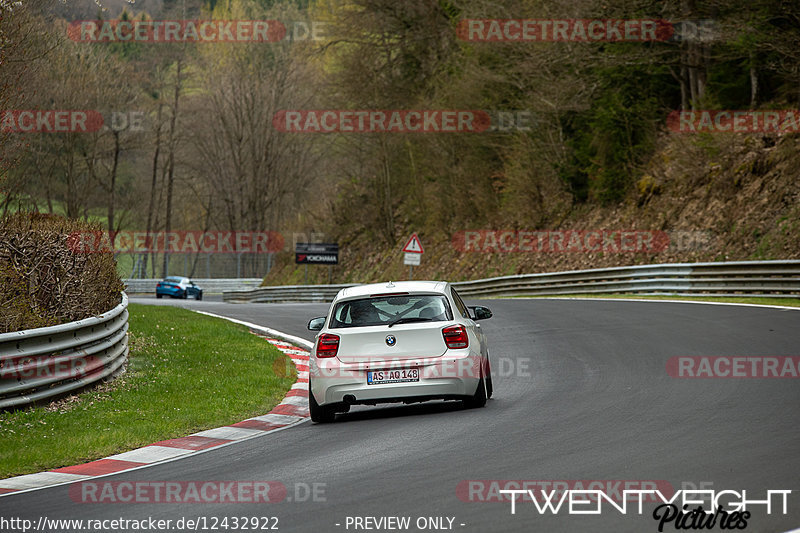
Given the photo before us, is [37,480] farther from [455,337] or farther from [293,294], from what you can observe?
[293,294]

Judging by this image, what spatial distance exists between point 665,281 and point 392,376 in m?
22.2

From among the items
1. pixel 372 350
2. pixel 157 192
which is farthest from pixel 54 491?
pixel 157 192

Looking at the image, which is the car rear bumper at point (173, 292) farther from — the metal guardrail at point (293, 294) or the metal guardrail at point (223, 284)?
the metal guardrail at point (223, 284)

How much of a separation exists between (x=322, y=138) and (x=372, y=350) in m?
60.9

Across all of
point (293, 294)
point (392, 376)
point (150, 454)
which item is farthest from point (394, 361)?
point (293, 294)

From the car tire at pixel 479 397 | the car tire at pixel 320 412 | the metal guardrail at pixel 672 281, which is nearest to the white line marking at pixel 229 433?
the car tire at pixel 320 412

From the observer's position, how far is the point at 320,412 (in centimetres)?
1125

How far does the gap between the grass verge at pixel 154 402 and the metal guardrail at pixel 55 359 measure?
0.62 ft

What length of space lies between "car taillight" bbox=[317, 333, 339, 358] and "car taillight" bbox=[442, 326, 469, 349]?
1243 millimetres

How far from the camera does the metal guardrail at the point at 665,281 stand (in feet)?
87.2

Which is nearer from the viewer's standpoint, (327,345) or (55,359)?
(327,345)

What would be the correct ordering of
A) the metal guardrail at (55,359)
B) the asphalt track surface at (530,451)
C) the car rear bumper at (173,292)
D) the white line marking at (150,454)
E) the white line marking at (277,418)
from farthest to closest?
1. the car rear bumper at (173,292)
2. the white line marking at (277,418)
3. the metal guardrail at (55,359)
4. the white line marking at (150,454)
5. the asphalt track surface at (530,451)

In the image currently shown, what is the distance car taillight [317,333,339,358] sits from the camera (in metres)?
11.3

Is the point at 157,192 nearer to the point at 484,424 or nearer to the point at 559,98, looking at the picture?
the point at 559,98
